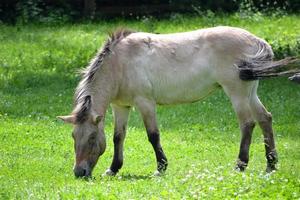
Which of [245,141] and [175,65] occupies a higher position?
[175,65]

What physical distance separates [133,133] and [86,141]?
3457mm

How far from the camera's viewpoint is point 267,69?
10.5 metres

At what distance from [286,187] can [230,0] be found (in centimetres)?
1791

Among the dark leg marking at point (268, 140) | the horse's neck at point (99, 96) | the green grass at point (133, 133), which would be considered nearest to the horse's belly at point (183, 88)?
the horse's neck at point (99, 96)

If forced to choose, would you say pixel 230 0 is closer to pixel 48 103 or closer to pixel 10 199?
pixel 48 103

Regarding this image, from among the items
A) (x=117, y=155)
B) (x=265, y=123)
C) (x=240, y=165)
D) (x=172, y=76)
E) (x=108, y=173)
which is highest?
(x=172, y=76)

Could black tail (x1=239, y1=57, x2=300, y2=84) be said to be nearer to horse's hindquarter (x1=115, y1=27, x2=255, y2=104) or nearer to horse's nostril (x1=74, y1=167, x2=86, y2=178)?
horse's hindquarter (x1=115, y1=27, x2=255, y2=104)

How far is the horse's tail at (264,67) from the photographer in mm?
10320

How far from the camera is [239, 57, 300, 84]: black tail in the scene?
1034 cm

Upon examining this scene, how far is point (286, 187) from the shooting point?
27.0ft

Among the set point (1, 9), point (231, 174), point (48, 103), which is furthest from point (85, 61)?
point (231, 174)

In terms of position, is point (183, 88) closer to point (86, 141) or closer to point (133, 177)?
point (133, 177)

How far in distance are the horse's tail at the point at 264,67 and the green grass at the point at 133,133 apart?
117cm

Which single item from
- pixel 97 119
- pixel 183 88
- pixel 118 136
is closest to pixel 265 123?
pixel 183 88
